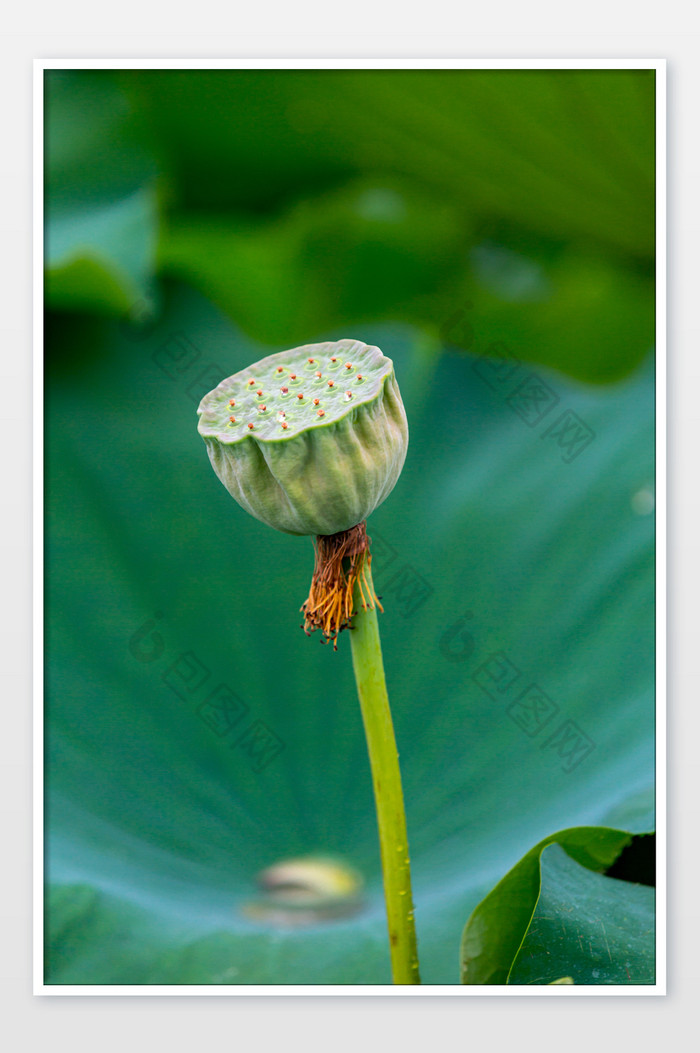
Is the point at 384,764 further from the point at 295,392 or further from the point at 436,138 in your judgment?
the point at 436,138

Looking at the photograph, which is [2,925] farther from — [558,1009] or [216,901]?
[558,1009]

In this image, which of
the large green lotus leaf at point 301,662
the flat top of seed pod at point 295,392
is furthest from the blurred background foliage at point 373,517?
the flat top of seed pod at point 295,392

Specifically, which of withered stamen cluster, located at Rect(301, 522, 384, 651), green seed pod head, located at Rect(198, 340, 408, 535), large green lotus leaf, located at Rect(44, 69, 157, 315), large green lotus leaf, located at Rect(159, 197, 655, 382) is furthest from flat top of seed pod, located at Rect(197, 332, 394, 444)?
large green lotus leaf, located at Rect(159, 197, 655, 382)

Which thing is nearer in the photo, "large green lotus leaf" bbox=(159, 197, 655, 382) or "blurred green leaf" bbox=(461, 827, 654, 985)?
"blurred green leaf" bbox=(461, 827, 654, 985)

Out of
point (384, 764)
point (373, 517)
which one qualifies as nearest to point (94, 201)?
point (373, 517)

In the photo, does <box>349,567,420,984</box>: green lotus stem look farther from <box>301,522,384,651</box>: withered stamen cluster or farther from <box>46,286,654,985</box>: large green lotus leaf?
<box>46,286,654,985</box>: large green lotus leaf
